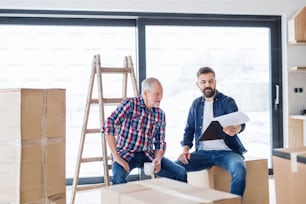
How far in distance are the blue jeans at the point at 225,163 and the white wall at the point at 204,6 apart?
1.72 meters

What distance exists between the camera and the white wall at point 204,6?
3969 mm

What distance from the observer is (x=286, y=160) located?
2.27 metres

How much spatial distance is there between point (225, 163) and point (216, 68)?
5.63 feet

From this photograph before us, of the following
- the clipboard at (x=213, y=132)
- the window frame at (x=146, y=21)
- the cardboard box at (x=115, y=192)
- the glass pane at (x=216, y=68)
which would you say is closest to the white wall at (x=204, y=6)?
the window frame at (x=146, y=21)

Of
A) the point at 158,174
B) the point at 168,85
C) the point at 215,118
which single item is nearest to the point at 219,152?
the point at 215,118

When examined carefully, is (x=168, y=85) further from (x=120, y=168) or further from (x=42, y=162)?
(x=42, y=162)

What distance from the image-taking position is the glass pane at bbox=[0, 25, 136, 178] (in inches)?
161

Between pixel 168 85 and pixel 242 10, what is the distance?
1164 mm

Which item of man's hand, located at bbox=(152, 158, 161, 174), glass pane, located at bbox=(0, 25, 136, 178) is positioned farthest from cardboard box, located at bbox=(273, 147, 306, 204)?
glass pane, located at bbox=(0, 25, 136, 178)

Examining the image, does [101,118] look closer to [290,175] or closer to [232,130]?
[232,130]

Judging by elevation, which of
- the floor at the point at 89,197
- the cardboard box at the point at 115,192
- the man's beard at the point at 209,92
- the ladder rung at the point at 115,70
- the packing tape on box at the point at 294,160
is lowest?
the floor at the point at 89,197

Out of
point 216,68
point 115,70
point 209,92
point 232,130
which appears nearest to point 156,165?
point 232,130

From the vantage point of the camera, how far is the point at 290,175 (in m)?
2.24

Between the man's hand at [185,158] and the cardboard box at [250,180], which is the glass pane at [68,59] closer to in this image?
the man's hand at [185,158]
